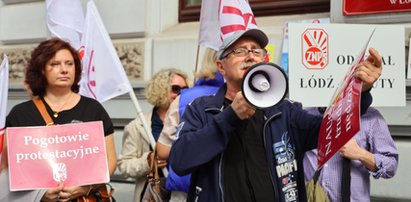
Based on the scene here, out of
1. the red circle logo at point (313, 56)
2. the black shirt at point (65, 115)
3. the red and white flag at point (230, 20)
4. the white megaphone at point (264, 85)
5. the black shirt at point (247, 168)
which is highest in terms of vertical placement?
the red and white flag at point (230, 20)

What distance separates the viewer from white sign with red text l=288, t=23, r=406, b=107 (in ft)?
11.6

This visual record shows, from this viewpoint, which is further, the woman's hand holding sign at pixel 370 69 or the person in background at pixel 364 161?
the person in background at pixel 364 161

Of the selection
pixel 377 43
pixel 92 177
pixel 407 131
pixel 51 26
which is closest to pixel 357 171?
pixel 377 43

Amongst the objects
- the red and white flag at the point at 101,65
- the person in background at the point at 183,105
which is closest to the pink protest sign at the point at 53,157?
the person in background at the point at 183,105

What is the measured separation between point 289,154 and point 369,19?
274cm

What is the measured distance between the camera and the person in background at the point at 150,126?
15.6ft

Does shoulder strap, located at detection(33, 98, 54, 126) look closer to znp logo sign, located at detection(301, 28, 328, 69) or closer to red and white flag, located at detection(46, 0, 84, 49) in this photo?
znp logo sign, located at detection(301, 28, 328, 69)

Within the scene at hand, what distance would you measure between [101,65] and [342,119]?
2635mm

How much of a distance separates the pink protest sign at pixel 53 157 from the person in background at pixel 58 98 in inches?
5.1

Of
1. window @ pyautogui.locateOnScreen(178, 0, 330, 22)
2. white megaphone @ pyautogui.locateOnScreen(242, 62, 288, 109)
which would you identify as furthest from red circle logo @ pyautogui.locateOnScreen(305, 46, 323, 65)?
window @ pyautogui.locateOnScreen(178, 0, 330, 22)

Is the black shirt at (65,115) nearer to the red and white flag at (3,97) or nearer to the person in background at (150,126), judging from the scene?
the red and white flag at (3,97)

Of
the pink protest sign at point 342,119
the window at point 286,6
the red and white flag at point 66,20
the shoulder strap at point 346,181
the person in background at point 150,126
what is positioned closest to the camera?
the pink protest sign at point 342,119

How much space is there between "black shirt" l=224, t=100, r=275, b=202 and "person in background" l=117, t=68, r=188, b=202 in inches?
78.9

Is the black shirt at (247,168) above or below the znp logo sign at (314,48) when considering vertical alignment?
below
